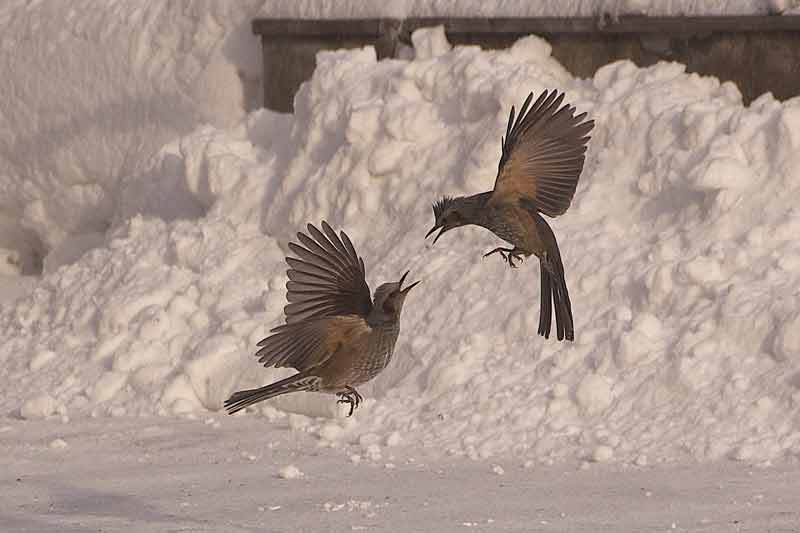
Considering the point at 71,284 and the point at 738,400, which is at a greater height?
the point at 71,284

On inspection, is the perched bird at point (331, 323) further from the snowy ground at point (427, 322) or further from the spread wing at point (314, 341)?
the snowy ground at point (427, 322)

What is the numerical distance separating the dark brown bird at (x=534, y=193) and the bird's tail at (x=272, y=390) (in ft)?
1.97

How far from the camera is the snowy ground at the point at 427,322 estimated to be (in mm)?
6523

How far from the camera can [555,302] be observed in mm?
4941

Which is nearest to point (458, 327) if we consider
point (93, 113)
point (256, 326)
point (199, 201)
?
point (256, 326)

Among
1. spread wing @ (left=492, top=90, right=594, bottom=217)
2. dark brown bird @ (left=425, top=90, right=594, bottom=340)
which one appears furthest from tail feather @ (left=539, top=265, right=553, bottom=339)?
spread wing @ (left=492, top=90, right=594, bottom=217)

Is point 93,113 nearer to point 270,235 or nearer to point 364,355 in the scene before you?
point 270,235

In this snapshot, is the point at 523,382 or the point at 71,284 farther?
the point at 71,284

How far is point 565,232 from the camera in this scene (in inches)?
308

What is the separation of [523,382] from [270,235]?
213 centimetres

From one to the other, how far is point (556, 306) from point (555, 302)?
37 millimetres

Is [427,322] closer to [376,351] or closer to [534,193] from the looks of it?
[534,193]

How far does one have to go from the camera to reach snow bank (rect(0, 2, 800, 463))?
702cm

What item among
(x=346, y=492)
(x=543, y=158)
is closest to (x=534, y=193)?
(x=543, y=158)
